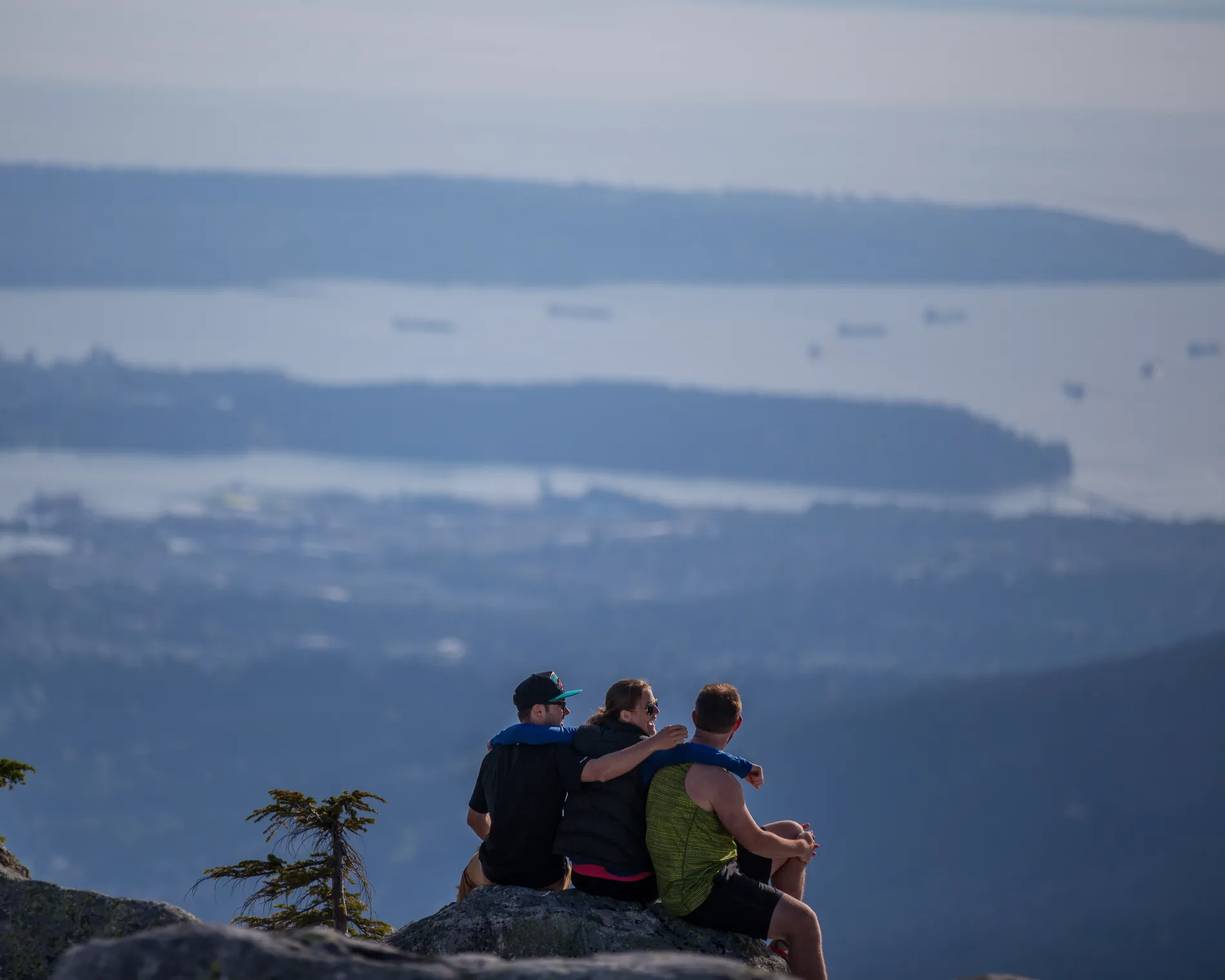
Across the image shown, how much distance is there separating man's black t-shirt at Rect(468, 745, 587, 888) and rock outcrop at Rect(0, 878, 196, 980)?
216 cm

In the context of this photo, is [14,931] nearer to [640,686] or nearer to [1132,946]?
[640,686]

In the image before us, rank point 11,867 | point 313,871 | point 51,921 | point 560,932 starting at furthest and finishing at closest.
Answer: point 313,871
point 11,867
point 560,932
point 51,921

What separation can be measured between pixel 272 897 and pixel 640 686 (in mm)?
4143

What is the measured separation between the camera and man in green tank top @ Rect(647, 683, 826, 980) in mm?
9523

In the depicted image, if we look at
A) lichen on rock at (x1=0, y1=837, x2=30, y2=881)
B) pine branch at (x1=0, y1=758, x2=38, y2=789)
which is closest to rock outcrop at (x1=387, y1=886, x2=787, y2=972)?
lichen on rock at (x1=0, y1=837, x2=30, y2=881)

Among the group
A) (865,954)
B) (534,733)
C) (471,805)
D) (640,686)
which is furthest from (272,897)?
(865,954)

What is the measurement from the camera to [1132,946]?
184375 mm

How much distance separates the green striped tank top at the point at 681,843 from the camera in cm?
960

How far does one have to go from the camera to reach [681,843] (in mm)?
9617

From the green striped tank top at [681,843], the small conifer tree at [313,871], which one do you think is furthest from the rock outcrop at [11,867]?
the green striped tank top at [681,843]

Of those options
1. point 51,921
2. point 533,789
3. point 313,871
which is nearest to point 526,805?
point 533,789

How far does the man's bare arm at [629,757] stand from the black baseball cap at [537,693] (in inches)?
20.8

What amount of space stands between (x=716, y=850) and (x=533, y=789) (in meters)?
1.34

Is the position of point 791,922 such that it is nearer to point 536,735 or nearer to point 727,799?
point 727,799
